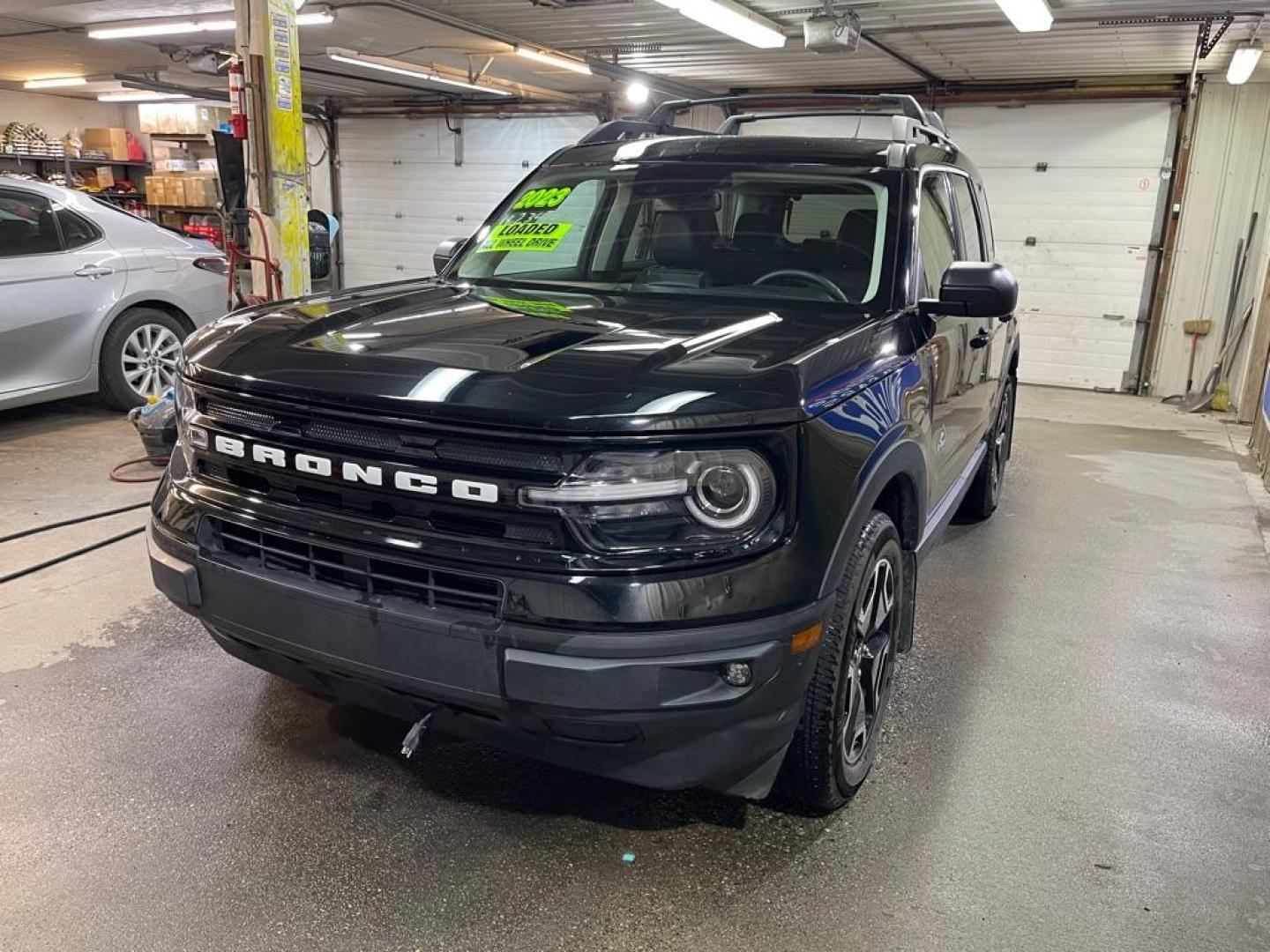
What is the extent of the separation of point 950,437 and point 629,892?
186cm

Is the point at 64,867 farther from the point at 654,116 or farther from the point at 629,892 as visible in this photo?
the point at 654,116

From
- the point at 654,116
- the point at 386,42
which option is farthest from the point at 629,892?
the point at 386,42

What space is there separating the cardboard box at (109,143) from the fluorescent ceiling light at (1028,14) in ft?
43.0

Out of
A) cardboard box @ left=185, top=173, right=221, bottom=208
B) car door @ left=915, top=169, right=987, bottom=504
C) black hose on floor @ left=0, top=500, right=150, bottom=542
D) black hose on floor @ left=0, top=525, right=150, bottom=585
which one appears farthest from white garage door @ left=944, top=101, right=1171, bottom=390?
cardboard box @ left=185, top=173, right=221, bottom=208

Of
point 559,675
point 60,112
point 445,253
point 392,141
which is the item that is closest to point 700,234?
point 445,253

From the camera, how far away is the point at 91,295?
19.2 ft

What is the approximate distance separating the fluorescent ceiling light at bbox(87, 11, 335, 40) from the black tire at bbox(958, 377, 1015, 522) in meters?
6.33

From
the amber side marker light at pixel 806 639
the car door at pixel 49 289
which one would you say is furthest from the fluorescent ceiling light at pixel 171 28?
the amber side marker light at pixel 806 639

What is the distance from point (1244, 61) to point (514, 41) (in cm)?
597

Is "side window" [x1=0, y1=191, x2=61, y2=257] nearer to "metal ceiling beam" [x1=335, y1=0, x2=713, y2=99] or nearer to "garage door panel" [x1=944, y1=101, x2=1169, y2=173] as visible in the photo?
"metal ceiling beam" [x1=335, y1=0, x2=713, y2=99]

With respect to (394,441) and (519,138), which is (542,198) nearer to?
(394,441)

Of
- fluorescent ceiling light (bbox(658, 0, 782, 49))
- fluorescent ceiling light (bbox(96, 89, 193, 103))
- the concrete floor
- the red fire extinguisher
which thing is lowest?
the concrete floor

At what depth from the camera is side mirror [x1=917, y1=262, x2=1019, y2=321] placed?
262 cm

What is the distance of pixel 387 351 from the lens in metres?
2.06
